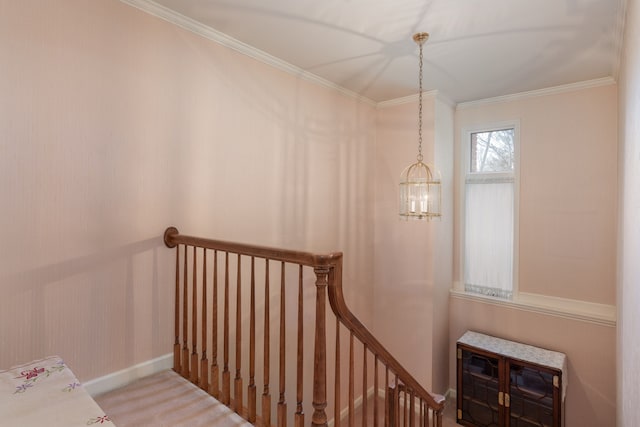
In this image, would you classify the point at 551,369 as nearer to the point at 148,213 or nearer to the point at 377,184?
the point at 377,184

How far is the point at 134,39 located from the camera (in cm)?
204

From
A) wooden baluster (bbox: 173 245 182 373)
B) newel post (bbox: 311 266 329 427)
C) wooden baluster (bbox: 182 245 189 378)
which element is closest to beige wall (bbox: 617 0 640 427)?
newel post (bbox: 311 266 329 427)

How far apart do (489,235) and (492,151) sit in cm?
94

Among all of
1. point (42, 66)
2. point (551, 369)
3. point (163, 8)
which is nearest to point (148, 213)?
point (42, 66)

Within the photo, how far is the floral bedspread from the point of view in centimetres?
109

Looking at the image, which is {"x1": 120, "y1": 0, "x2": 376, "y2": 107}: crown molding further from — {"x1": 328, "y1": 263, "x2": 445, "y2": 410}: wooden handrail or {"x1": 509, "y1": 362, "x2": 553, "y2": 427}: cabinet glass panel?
{"x1": 509, "y1": 362, "x2": 553, "y2": 427}: cabinet glass panel

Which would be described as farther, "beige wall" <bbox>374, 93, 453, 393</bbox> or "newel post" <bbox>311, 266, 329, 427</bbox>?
"beige wall" <bbox>374, 93, 453, 393</bbox>

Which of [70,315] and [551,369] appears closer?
[70,315]

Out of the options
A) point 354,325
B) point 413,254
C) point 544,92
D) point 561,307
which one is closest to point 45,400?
point 354,325

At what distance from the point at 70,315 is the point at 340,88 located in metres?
2.96

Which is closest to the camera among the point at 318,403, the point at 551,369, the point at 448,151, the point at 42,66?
the point at 318,403

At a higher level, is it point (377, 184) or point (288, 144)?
point (288, 144)

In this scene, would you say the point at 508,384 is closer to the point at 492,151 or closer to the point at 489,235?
the point at 489,235

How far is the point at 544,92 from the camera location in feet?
11.3
